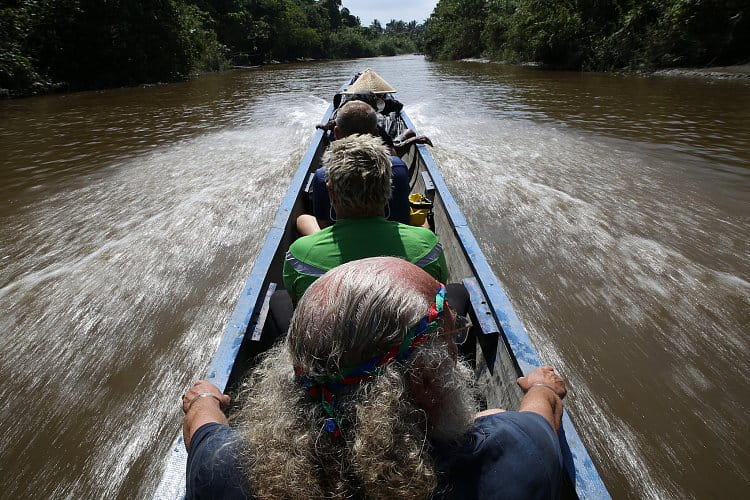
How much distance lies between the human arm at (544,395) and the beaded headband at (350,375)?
1.95 ft

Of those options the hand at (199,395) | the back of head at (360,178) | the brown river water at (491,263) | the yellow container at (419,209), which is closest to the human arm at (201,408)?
the hand at (199,395)

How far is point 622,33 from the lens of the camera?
18641mm

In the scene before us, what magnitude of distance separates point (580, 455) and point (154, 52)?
2235cm

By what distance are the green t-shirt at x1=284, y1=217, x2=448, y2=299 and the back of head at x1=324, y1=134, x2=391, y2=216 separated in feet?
0.24

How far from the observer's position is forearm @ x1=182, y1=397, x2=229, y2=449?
1272mm

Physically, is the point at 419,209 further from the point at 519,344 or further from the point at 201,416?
the point at 201,416

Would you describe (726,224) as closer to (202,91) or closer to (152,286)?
(152,286)

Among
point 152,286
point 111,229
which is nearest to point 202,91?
point 111,229

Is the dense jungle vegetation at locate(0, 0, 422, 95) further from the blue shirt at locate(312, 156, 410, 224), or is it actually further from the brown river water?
the blue shirt at locate(312, 156, 410, 224)

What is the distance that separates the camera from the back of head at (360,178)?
69.2 inches

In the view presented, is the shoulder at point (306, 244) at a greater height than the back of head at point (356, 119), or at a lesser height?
lesser

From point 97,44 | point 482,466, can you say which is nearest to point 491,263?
point 482,466

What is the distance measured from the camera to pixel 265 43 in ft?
132

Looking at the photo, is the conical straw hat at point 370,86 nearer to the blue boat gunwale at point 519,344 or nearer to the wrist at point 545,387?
the blue boat gunwale at point 519,344
